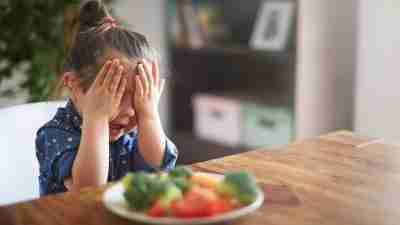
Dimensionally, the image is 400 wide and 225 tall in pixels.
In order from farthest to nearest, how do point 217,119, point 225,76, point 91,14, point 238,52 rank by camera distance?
point 225,76, point 217,119, point 238,52, point 91,14

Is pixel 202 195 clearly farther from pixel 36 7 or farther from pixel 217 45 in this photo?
pixel 217 45

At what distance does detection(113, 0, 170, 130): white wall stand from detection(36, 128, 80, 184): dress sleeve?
6.86ft

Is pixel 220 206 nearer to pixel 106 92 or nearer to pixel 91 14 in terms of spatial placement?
pixel 106 92

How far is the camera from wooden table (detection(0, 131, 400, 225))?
2.78ft

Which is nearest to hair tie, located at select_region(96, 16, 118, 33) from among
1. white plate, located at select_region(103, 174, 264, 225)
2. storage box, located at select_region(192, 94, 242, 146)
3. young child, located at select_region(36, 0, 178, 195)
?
young child, located at select_region(36, 0, 178, 195)

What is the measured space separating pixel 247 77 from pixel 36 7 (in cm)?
105

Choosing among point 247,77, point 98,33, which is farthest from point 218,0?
point 98,33

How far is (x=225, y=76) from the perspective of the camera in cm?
321

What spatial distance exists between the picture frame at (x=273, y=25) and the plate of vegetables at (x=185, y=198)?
1.90m

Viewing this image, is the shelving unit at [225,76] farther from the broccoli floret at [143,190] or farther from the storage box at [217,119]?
the broccoli floret at [143,190]

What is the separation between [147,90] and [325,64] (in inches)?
63.3

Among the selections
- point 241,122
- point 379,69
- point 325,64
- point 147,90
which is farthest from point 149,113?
point 241,122

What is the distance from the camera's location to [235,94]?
3074mm

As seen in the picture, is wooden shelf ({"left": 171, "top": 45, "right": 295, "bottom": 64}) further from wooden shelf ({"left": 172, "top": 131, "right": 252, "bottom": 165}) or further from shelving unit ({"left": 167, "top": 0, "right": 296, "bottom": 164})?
wooden shelf ({"left": 172, "top": 131, "right": 252, "bottom": 165})
